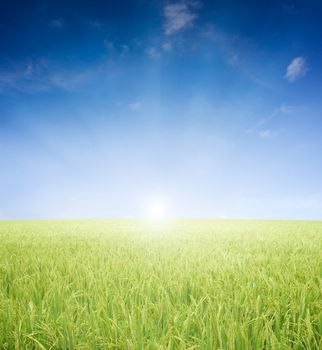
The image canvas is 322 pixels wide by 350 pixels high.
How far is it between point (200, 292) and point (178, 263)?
1336 millimetres

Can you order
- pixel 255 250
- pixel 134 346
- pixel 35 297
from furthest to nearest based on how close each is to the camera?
pixel 255 250 → pixel 35 297 → pixel 134 346

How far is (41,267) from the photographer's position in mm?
4113

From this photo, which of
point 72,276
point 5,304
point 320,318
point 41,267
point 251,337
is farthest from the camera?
point 41,267

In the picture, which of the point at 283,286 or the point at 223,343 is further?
the point at 283,286

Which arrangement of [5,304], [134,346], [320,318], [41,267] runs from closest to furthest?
[134,346] → [320,318] → [5,304] → [41,267]

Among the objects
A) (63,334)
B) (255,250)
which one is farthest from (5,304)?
(255,250)

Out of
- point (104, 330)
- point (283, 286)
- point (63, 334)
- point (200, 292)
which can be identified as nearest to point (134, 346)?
point (104, 330)

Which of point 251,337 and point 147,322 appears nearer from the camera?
point 251,337

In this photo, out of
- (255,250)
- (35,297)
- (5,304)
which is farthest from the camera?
(255,250)

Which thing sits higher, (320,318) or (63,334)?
(320,318)

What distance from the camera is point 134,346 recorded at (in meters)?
1.74

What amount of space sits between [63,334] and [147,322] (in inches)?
23.8

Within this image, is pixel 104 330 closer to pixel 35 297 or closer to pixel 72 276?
pixel 35 297

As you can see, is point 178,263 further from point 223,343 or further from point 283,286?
point 223,343
